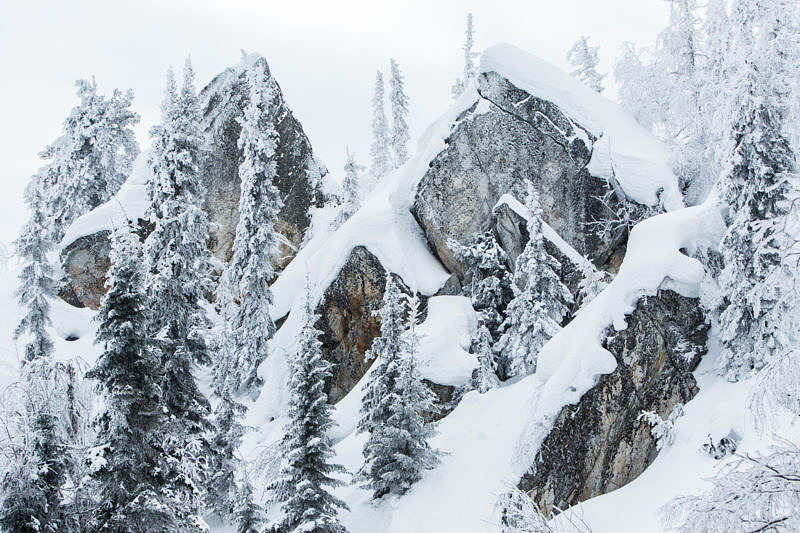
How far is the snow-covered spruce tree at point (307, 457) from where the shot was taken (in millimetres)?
14094

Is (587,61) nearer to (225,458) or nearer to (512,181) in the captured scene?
(512,181)

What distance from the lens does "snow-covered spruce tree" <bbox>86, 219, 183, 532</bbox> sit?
10500 mm

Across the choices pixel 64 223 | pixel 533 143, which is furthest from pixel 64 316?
pixel 533 143

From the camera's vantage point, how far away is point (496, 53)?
1171 inches

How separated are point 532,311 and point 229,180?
22830mm

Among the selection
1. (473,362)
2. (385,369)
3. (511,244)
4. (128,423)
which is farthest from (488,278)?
(128,423)

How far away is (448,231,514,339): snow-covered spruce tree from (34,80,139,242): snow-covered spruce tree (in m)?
24.8

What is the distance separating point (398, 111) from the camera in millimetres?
52844

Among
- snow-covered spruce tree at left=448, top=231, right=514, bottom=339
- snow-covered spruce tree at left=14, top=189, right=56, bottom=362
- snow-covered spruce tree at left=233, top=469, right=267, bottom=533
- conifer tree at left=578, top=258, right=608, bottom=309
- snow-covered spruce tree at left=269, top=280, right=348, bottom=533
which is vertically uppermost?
snow-covered spruce tree at left=14, top=189, right=56, bottom=362

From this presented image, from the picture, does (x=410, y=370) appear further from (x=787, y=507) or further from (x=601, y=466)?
(x=787, y=507)

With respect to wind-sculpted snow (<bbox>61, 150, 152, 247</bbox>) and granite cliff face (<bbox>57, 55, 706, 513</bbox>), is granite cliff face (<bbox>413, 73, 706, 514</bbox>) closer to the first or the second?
granite cliff face (<bbox>57, 55, 706, 513</bbox>)

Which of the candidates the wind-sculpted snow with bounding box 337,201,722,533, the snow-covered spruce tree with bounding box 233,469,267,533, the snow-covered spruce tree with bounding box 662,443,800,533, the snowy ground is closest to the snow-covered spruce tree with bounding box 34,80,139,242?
the snowy ground

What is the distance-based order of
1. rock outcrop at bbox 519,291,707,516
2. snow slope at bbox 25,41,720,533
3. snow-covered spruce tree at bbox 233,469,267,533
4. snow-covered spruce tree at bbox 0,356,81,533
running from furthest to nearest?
snow-covered spruce tree at bbox 233,469,267,533 < snow slope at bbox 25,41,720,533 < rock outcrop at bbox 519,291,707,516 < snow-covered spruce tree at bbox 0,356,81,533

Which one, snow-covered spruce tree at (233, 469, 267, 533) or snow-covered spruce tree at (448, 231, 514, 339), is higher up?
snow-covered spruce tree at (233, 469, 267, 533)
